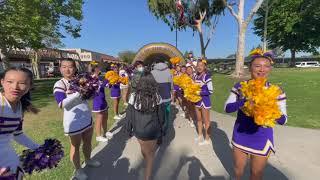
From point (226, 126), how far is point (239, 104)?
617 centimetres

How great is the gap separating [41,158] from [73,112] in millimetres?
2187

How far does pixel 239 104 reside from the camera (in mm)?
3830

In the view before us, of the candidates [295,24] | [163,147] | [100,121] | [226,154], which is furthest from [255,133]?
[295,24]

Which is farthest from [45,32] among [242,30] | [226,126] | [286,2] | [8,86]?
[286,2]

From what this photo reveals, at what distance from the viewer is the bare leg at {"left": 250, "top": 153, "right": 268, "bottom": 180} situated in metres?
4.04

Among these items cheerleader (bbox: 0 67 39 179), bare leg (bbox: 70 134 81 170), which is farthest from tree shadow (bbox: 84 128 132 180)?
cheerleader (bbox: 0 67 39 179)

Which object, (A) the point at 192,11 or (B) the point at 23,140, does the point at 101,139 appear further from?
(A) the point at 192,11

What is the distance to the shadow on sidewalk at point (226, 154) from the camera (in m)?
5.64

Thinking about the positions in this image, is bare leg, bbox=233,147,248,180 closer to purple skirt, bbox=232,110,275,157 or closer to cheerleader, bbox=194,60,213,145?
purple skirt, bbox=232,110,275,157

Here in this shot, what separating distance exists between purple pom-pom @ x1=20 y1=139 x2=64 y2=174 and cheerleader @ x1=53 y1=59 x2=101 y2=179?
1591 mm

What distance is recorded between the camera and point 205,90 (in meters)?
7.47

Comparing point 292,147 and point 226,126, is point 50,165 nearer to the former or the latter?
point 292,147

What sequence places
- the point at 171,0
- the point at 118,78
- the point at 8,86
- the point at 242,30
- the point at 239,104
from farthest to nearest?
1. the point at 171,0
2. the point at 242,30
3. the point at 118,78
4. the point at 239,104
5. the point at 8,86

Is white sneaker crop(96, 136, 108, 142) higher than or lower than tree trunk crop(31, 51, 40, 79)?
lower
